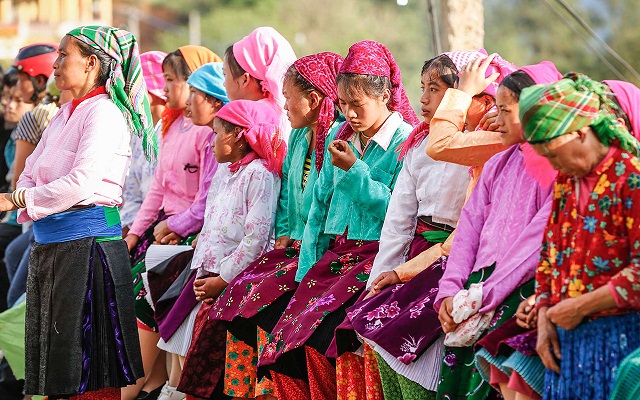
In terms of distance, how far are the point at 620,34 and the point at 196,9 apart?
964 inches

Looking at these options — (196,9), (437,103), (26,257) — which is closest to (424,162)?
(437,103)

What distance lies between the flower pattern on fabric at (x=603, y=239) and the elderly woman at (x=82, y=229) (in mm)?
2473

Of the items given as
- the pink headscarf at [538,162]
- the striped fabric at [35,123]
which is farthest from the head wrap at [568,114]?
the striped fabric at [35,123]

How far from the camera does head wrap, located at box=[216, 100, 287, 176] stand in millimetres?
5840

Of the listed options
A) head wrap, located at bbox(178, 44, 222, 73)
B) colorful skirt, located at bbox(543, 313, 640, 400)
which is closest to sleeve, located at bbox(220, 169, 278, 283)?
head wrap, located at bbox(178, 44, 222, 73)

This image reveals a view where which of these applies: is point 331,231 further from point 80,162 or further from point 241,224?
point 80,162

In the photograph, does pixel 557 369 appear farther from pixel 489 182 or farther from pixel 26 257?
pixel 26 257

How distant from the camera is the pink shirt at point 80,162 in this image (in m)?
5.15

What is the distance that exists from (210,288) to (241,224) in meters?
0.37

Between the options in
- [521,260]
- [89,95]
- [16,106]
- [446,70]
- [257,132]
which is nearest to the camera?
[521,260]

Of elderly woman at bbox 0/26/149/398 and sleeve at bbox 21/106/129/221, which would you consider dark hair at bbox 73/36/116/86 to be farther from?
sleeve at bbox 21/106/129/221

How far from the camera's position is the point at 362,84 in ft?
16.6

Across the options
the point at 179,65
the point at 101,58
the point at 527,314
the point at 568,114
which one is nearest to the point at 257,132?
the point at 101,58

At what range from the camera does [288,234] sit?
18.8ft
